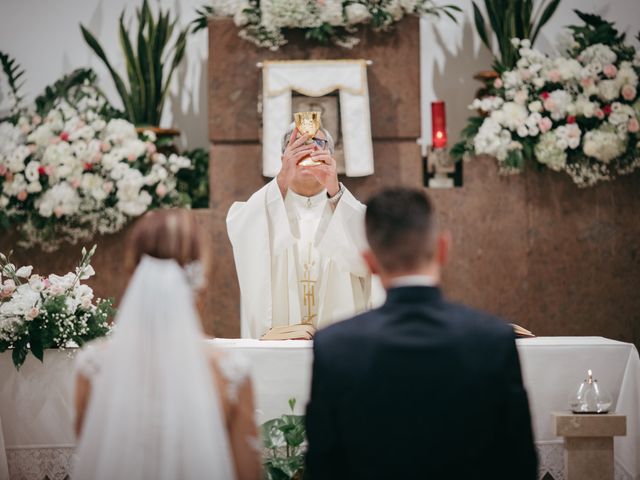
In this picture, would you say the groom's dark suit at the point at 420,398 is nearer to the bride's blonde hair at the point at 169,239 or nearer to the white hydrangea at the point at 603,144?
the bride's blonde hair at the point at 169,239

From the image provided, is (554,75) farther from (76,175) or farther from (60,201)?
(60,201)

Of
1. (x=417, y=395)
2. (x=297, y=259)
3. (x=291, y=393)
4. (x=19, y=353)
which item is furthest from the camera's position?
(x=297, y=259)

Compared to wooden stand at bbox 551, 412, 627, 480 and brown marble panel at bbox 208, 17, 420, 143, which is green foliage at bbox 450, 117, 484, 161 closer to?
brown marble panel at bbox 208, 17, 420, 143

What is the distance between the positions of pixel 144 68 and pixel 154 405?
16.3ft

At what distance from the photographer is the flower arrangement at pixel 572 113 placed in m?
5.93

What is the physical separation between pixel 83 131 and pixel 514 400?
478cm

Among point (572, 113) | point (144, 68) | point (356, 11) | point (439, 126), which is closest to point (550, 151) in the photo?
point (572, 113)

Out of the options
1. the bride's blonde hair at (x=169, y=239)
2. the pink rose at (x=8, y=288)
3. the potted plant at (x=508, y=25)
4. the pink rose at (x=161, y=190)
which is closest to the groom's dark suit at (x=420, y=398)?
the bride's blonde hair at (x=169, y=239)

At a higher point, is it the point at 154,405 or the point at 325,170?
the point at 325,170

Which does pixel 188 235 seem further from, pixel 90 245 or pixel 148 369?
pixel 90 245

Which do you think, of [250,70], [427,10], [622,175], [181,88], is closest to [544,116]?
[622,175]

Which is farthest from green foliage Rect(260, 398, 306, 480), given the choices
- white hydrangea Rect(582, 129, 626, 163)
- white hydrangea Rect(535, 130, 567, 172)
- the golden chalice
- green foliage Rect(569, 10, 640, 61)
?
green foliage Rect(569, 10, 640, 61)

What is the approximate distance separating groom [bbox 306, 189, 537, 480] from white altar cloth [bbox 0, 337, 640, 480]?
171 centimetres

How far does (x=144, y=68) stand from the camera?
6.59 meters
